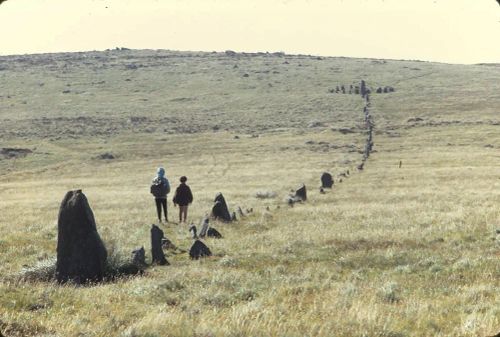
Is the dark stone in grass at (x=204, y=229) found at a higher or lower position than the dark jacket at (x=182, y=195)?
lower

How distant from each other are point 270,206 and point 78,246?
19.5 m

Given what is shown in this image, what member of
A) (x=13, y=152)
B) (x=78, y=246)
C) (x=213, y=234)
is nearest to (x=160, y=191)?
(x=213, y=234)

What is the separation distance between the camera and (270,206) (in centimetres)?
3169

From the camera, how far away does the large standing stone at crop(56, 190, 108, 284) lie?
12.7m

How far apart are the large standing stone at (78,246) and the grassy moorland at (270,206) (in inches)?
32.2

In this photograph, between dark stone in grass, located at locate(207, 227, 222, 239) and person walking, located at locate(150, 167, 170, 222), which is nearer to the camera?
dark stone in grass, located at locate(207, 227, 222, 239)

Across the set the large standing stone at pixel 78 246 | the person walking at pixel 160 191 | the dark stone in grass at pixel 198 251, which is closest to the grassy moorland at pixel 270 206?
the dark stone in grass at pixel 198 251

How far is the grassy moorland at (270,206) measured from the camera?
9273mm

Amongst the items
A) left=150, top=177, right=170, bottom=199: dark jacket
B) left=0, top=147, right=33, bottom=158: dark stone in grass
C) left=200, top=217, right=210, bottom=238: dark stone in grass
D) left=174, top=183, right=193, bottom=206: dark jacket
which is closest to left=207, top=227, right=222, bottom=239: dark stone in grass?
left=200, top=217, right=210, bottom=238: dark stone in grass

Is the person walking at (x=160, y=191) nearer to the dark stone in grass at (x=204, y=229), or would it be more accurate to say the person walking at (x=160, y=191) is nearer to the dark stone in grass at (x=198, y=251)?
the dark stone in grass at (x=204, y=229)

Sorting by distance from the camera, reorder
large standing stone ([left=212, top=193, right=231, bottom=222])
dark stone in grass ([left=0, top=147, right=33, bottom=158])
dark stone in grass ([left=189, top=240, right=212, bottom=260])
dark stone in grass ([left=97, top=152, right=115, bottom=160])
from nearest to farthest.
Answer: dark stone in grass ([left=189, top=240, right=212, bottom=260]), large standing stone ([left=212, top=193, right=231, bottom=222]), dark stone in grass ([left=97, top=152, right=115, bottom=160]), dark stone in grass ([left=0, top=147, right=33, bottom=158])

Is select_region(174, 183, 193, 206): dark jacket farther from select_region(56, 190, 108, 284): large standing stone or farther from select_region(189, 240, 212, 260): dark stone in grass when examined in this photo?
select_region(56, 190, 108, 284): large standing stone

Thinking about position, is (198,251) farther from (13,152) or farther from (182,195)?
(13,152)

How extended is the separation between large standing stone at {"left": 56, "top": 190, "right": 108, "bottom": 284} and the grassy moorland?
2.68 feet
